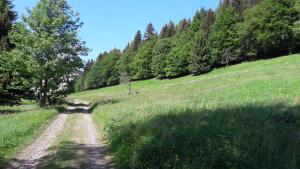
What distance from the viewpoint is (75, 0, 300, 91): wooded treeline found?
76.2 metres

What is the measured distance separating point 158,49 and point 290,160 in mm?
103430

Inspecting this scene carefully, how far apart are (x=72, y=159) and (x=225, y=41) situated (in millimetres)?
81543

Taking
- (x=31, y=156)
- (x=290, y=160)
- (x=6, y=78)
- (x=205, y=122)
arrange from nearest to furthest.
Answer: (x=290, y=160) < (x=205, y=122) < (x=31, y=156) < (x=6, y=78)

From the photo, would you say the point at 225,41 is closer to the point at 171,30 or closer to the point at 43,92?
the point at 171,30

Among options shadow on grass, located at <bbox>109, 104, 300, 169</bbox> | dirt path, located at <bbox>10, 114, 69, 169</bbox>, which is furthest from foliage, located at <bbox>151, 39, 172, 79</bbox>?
shadow on grass, located at <bbox>109, 104, 300, 169</bbox>

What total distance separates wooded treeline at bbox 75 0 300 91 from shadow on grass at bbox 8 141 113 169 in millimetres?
44749

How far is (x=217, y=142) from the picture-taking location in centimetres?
1071

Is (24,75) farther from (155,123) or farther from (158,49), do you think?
(158,49)

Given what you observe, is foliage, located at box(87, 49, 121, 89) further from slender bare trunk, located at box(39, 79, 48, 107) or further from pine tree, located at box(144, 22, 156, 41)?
slender bare trunk, located at box(39, 79, 48, 107)

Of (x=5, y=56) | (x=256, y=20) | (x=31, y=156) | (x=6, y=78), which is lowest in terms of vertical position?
(x=31, y=156)

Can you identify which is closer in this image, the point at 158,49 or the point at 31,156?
the point at 31,156

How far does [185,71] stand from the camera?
96.8 meters

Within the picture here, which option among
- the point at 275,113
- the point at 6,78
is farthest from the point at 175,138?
the point at 6,78

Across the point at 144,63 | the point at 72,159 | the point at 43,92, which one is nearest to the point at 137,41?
the point at 144,63
